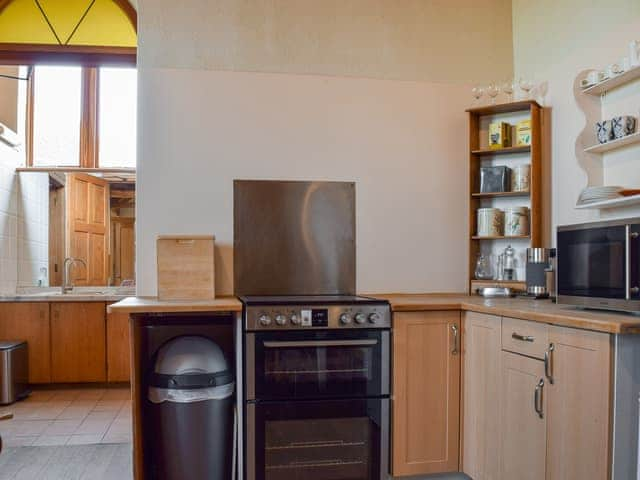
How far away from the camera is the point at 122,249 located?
514cm

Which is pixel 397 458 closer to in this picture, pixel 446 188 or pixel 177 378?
pixel 177 378

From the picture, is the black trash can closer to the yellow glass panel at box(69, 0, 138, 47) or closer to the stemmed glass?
the yellow glass panel at box(69, 0, 138, 47)

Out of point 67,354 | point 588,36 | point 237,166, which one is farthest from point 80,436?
point 588,36

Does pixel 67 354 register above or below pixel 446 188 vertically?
below

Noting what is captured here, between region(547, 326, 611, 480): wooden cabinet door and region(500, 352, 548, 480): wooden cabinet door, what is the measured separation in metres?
0.05

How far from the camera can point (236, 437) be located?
7.82ft

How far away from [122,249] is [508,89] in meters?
3.94

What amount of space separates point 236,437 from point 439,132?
2.13m

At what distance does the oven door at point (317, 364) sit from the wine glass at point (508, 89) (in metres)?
1.74

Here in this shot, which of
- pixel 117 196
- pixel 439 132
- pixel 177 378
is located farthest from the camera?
pixel 117 196

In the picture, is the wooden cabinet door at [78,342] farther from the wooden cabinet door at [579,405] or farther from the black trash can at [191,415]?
the wooden cabinet door at [579,405]

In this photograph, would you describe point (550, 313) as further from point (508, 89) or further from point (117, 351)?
point (117, 351)

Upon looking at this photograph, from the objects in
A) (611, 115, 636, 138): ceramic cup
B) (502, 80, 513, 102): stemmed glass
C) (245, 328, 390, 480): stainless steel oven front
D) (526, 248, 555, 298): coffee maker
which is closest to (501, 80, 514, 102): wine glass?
(502, 80, 513, 102): stemmed glass

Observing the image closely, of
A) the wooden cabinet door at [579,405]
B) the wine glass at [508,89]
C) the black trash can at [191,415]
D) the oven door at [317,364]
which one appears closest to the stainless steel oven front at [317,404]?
the oven door at [317,364]
